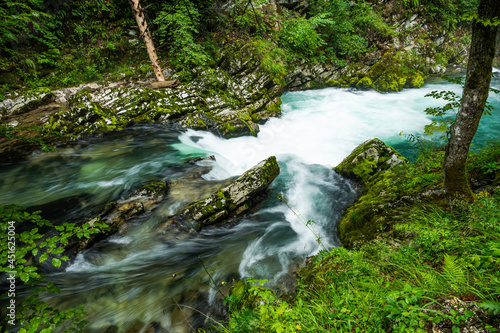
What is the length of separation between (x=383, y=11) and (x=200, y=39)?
571 inches

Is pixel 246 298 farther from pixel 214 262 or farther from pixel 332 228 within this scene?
pixel 332 228

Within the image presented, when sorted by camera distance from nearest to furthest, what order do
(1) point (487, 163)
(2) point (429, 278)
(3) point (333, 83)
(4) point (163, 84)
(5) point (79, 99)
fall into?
(2) point (429, 278) < (1) point (487, 163) < (5) point (79, 99) < (4) point (163, 84) < (3) point (333, 83)

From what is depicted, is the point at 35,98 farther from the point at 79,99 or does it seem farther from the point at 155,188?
the point at 155,188

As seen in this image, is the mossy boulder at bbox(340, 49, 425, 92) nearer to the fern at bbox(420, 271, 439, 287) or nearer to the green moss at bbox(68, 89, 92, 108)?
the fern at bbox(420, 271, 439, 287)

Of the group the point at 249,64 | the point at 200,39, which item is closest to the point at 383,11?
the point at 249,64

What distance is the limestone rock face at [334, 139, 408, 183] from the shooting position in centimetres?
539

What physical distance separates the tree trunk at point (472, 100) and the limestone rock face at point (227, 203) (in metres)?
3.53

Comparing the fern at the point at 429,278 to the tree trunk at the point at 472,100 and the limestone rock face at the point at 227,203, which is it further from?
the limestone rock face at the point at 227,203

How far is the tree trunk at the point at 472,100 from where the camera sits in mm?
2092

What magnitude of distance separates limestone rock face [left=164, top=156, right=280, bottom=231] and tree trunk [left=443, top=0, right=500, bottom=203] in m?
3.53

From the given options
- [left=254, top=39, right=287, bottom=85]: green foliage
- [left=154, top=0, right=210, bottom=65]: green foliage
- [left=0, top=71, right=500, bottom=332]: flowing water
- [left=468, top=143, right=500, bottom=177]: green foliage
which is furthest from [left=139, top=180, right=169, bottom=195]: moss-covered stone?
[left=254, top=39, right=287, bottom=85]: green foliage

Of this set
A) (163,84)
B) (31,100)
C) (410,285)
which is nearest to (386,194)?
(410,285)

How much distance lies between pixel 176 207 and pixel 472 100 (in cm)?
547

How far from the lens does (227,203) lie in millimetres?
4953
